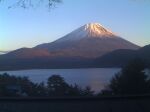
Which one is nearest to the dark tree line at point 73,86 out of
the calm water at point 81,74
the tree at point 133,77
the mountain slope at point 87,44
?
the tree at point 133,77

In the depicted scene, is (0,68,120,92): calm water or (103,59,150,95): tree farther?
(0,68,120,92): calm water

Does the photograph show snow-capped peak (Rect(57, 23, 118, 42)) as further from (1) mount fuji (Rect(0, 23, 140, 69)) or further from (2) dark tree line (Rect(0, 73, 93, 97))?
(2) dark tree line (Rect(0, 73, 93, 97))

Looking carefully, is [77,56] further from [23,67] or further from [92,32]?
[23,67]

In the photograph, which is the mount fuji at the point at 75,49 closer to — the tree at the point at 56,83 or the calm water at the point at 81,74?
the calm water at the point at 81,74

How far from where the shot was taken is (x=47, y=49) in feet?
48.4

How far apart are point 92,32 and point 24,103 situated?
9335 millimetres

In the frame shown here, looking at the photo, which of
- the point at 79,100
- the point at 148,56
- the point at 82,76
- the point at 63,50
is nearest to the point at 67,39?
the point at 63,50

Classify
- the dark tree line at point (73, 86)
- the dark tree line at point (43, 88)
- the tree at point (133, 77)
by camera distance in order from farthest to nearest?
1. the tree at point (133, 77)
2. the dark tree line at point (73, 86)
3. the dark tree line at point (43, 88)

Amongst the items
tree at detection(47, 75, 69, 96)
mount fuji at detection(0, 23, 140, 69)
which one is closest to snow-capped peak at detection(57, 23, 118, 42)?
mount fuji at detection(0, 23, 140, 69)

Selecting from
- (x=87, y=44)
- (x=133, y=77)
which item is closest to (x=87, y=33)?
(x=87, y=44)

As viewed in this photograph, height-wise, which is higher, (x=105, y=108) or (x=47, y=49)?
(x=47, y=49)

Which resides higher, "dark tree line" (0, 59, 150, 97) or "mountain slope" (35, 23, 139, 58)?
"mountain slope" (35, 23, 139, 58)

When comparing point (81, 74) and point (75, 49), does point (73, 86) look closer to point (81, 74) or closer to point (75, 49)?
point (75, 49)

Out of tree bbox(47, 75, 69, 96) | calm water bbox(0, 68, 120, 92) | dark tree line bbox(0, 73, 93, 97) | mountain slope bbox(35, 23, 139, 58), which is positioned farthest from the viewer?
calm water bbox(0, 68, 120, 92)
